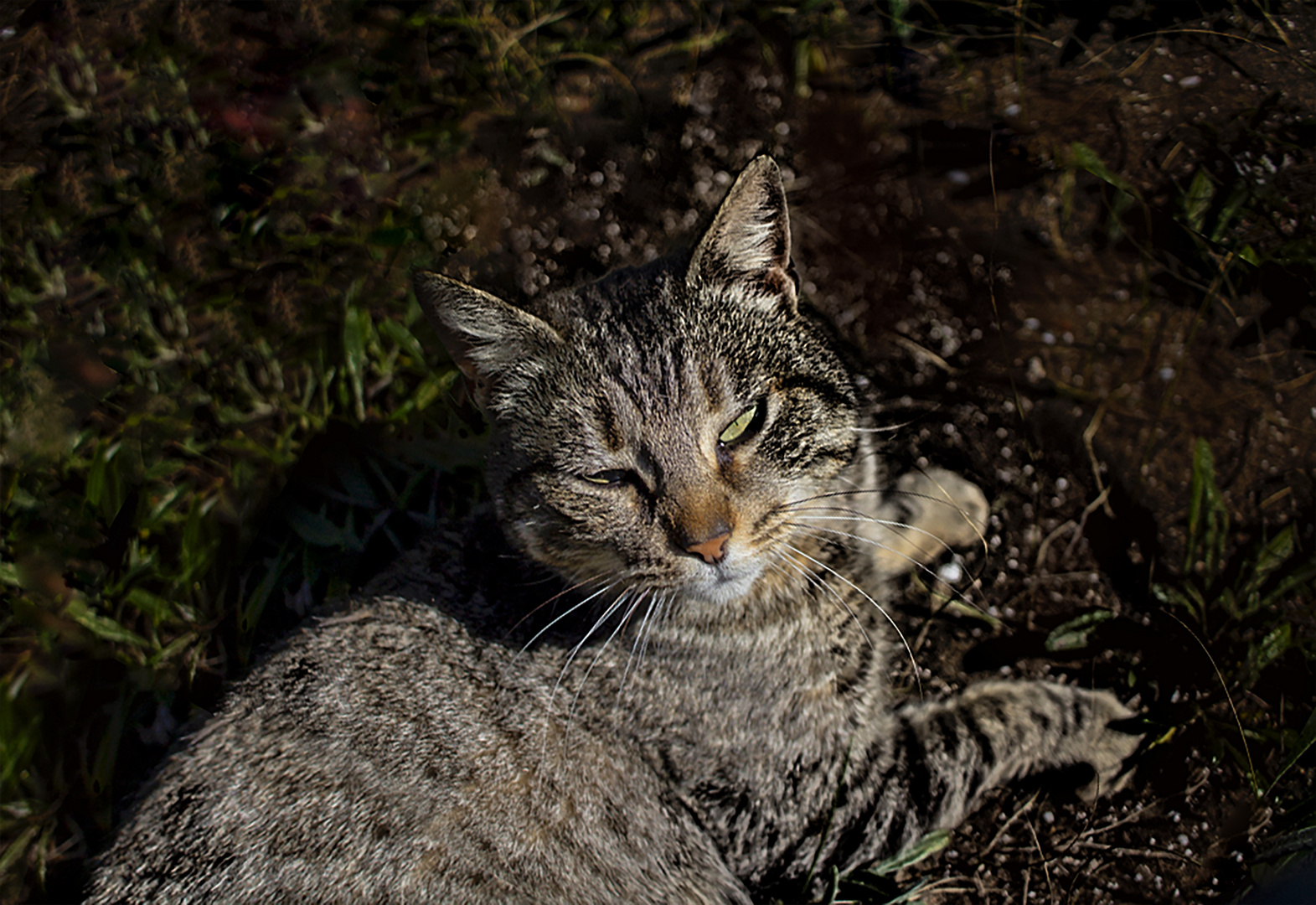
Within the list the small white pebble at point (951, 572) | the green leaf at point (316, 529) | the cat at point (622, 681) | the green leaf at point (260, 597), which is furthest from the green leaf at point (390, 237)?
the small white pebble at point (951, 572)

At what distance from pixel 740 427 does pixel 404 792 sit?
4.49ft

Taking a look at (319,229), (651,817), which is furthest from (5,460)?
(651,817)

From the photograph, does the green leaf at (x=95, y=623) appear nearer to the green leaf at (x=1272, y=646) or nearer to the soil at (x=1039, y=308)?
the soil at (x=1039, y=308)

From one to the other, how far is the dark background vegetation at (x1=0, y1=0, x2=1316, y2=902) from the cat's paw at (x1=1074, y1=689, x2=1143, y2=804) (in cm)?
6

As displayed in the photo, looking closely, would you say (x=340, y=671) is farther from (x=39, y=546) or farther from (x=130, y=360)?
(x=130, y=360)

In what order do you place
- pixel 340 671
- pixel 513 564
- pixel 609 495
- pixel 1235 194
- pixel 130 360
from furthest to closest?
1. pixel 130 360
2. pixel 1235 194
3. pixel 513 564
4. pixel 340 671
5. pixel 609 495

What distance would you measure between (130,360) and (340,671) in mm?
1917

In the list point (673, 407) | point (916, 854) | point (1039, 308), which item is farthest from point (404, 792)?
point (1039, 308)

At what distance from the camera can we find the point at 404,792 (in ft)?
7.61

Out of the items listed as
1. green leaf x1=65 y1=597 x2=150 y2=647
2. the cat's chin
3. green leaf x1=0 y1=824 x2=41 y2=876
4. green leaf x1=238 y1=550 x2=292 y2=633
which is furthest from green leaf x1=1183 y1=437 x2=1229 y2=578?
green leaf x1=0 y1=824 x2=41 y2=876

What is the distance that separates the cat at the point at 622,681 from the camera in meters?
2.24

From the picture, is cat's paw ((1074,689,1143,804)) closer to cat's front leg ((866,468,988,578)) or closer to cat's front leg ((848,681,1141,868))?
cat's front leg ((848,681,1141,868))

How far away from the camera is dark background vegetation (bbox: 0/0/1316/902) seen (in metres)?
2.90

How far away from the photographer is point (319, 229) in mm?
3777
